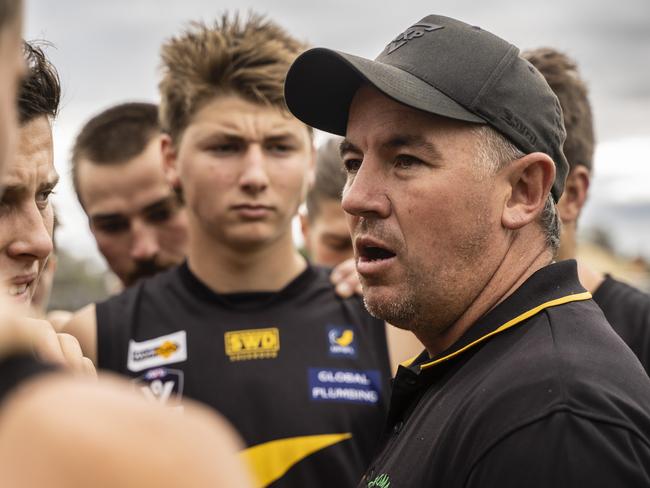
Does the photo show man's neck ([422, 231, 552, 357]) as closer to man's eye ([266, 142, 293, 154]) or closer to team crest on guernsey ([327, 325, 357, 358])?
team crest on guernsey ([327, 325, 357, 358])

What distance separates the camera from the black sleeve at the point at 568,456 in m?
1.61

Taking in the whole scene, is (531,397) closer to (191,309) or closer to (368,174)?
(368,174)

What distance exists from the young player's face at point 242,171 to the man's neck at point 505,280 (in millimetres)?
1480

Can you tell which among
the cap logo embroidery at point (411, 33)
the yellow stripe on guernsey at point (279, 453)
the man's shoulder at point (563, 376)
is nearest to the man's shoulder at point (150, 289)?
the yellow stripe on guernsey at point (279, 453)

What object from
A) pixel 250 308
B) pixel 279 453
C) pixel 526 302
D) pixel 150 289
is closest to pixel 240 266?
pixel 250 308

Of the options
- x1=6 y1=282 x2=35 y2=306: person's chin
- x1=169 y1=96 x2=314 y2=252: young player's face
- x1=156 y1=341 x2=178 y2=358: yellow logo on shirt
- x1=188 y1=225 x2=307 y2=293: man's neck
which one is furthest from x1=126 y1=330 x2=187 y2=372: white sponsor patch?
x1=6 y1=282 x2=35 y2=306: person's chin

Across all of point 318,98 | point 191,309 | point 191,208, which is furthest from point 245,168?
point 318,98

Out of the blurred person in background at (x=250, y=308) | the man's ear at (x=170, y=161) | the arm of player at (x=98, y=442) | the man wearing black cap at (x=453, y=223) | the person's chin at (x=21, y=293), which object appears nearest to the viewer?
the arm of player at (x=98, y=442)

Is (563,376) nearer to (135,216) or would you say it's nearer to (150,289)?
(150,289)

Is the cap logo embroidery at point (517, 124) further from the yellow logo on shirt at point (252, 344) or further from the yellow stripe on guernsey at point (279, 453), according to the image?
the yellow logo on shirt at point (252, 344)

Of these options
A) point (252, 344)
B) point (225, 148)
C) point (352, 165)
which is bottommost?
point (252, 344)

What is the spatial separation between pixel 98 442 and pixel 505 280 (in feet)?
5.26

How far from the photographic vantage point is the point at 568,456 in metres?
1.62

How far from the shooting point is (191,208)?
3777mm
